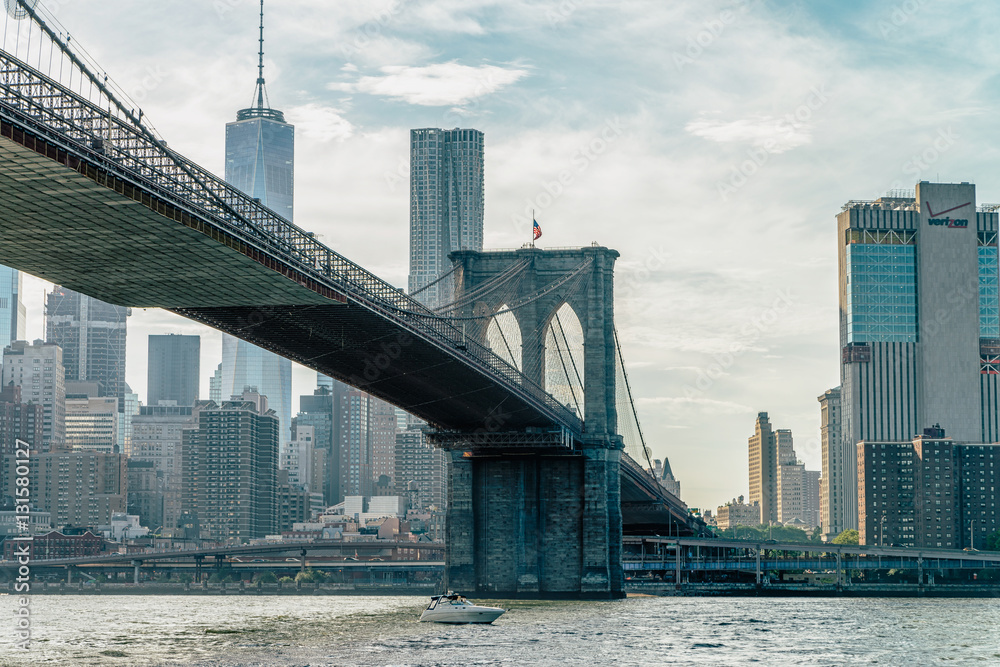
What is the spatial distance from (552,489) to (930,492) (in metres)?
108

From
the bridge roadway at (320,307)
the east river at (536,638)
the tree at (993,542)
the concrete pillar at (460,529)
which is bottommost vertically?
the tree at (993,542)

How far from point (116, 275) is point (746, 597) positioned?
84.5m

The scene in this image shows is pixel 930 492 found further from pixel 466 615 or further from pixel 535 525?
pixel 466 615

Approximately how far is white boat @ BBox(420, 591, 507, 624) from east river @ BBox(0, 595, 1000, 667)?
0.59m

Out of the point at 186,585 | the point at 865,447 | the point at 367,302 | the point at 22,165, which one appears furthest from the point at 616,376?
the point at 865,447

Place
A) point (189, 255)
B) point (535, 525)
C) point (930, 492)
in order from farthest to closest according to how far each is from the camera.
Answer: point (930, 492) < point (535, 525) < point (189, 255)

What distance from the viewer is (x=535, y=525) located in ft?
316

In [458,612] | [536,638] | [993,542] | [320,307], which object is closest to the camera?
[320,307]

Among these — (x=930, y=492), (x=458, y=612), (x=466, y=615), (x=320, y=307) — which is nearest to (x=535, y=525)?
(x=458, y=612)

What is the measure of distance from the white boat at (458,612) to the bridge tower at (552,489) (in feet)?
75.4

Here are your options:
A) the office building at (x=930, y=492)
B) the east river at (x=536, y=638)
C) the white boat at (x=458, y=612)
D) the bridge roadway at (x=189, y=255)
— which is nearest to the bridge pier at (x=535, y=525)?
the east river at (x=536, y=638)

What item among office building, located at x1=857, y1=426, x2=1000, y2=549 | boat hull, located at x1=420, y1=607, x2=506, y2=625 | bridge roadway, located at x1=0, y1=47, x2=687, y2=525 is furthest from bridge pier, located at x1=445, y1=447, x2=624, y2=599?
office building, located at x1=857, y1=426, x2=1000, y2=549

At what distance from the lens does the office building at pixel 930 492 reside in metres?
189

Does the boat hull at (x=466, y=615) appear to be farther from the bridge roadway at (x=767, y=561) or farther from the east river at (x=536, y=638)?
the bridge roadway at (x=767, y=561)
